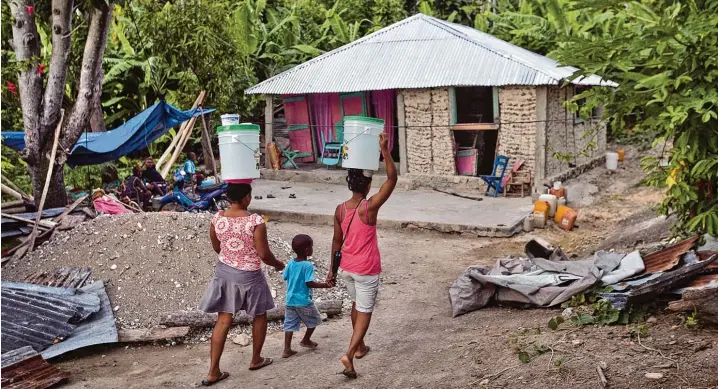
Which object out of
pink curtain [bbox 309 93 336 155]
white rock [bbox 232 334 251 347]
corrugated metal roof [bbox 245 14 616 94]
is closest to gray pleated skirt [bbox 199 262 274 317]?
white rock [bbox 232 334 251 347]

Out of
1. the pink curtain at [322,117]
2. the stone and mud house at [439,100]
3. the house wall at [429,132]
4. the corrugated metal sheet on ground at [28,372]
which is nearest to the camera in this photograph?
the corrugated metal sheet on ground at [28,372]

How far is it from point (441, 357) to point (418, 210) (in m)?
6.97

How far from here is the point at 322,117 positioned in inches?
638

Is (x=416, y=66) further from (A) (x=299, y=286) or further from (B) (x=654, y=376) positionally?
(B) (x=654, y=376)

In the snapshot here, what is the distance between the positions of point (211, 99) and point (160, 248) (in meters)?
8.43

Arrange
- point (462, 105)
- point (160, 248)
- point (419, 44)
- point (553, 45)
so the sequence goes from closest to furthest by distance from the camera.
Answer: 1. point (160, 248)
2. point (419, 44)
3. point (462, 105)
4. point (553, 45)

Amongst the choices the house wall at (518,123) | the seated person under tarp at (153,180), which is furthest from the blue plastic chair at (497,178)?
the seated person under tarp at (153,180)

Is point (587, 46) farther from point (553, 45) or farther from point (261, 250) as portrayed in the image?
point (553, 45)

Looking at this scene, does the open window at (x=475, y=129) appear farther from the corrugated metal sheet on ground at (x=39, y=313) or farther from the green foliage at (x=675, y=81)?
the corrugated metal sheet on ground at (x=39, y=313)

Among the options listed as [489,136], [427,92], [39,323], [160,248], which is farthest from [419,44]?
[39,323]

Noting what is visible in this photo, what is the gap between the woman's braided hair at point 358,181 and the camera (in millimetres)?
4656

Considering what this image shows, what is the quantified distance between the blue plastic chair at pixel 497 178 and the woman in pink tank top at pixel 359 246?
9005 mm

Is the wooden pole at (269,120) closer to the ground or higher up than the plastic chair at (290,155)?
higher up

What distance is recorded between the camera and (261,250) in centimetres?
457
